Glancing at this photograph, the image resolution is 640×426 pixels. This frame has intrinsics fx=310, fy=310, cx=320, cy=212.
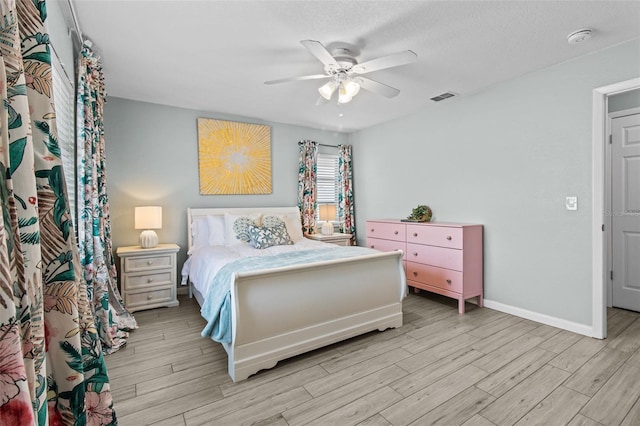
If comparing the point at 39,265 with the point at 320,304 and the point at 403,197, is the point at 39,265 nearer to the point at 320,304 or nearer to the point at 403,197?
the point at 320,304

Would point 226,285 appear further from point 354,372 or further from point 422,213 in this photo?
point 422,213

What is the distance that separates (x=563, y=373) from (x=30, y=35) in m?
3.22

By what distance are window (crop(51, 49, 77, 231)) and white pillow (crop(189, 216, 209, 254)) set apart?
61.5 inches

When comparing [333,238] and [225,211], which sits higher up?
[225,211]

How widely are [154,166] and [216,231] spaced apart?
3.75 ft

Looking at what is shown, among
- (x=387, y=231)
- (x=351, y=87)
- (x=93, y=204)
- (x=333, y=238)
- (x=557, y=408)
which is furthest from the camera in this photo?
(x=333, y=238)

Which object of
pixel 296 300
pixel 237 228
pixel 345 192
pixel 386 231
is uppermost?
pixel 345 192

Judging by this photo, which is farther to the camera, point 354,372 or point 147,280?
point 147,280

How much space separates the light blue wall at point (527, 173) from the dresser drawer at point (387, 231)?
520mm

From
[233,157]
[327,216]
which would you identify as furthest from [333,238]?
[233,157]

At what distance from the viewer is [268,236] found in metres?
3.73

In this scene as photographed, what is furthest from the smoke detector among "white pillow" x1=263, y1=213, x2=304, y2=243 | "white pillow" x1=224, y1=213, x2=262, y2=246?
"white pillow" x1=224, y1=213, x2=262, y2=246

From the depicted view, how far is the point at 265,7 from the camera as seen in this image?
6.72ft

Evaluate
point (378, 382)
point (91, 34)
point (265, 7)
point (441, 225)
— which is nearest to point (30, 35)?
point (265, 7)
